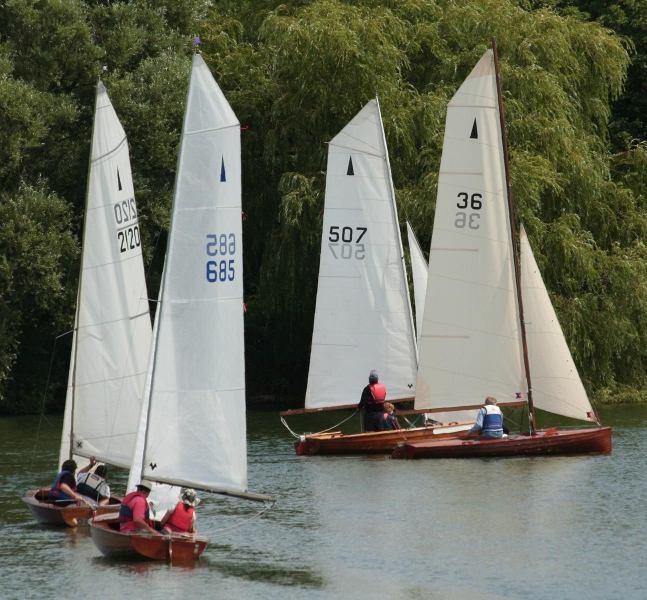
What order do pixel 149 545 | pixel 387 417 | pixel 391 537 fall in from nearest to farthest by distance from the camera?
pixel 149 545, pixel 391 537, pixel 387 417

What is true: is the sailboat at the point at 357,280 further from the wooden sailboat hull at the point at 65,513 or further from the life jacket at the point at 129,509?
the life jacket at the point at 129,509

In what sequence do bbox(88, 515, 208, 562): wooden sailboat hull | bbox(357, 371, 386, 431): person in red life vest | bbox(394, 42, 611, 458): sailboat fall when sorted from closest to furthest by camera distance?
1. bbox(88, 515, 208, 562): wooden sailboat hull
2. bbox(394, 42, 611, 458): sailboat
3. bbox(357, 371, 386, 431): person in red life vest

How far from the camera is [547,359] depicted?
37.6 metres

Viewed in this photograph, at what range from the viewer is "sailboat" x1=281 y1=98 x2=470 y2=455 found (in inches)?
1564

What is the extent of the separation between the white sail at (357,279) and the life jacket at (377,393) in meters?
1.74

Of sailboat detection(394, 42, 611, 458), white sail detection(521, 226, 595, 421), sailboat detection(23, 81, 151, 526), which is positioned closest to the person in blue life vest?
sailboat detection(394, 42, 611, 458)

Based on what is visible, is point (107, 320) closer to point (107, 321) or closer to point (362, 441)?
point (107, 321)

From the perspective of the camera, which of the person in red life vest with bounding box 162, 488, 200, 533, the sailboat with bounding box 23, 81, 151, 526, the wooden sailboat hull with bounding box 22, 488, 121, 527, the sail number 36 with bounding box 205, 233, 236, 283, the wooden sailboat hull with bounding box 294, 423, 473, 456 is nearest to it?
the sail number 36 with bounding box 205, 233, 236, 283

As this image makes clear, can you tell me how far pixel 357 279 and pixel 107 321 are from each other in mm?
10648

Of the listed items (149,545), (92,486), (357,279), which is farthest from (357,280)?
(149,545)

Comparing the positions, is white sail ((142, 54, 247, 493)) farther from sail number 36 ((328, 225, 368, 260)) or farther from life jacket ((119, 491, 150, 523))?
sail number 36 ((328, 225, 368, 260))

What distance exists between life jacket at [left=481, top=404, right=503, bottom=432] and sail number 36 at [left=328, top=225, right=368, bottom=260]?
5.80 meters

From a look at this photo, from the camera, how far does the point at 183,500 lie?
24922mm

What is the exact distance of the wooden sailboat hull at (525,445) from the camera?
36062 mm
